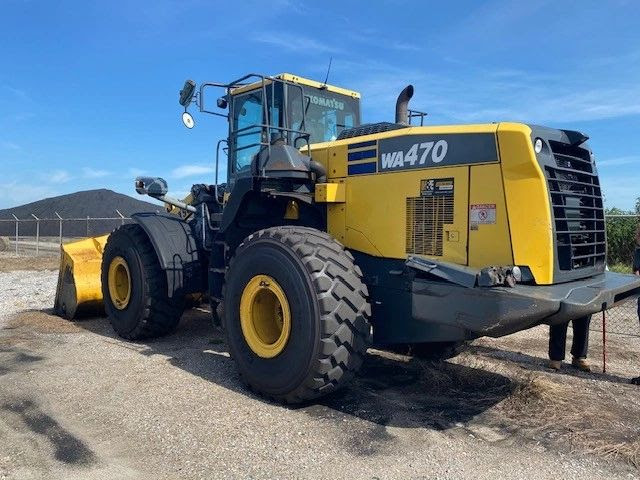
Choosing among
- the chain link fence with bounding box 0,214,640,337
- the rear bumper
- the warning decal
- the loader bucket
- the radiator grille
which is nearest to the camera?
the rear bumper

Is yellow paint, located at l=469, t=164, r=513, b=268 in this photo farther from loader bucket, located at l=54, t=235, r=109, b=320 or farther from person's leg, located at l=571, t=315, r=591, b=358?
loader bucket, located at l=54, t=235, r=109, b=320

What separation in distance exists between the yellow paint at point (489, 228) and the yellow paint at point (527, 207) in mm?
53

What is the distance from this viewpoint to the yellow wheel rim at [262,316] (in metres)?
4.81

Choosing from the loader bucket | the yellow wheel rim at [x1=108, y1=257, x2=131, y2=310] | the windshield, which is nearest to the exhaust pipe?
the windshield

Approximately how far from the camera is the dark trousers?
580 cm

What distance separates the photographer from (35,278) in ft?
48.2

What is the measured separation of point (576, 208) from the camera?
4.51m

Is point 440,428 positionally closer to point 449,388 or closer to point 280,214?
point 449,388

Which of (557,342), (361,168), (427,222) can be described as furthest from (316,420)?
(557,342)

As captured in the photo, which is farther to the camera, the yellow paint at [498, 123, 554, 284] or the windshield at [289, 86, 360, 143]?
the windshield at [289, 86, 360, 143]

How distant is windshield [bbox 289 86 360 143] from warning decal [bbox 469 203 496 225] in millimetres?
2618

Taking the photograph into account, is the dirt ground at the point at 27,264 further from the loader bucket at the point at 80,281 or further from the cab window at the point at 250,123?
the cab window at the point at 250,123

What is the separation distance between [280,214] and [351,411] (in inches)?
91.0

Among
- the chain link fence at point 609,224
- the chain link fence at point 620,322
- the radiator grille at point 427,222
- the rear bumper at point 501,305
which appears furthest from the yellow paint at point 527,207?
the chain link fence at point 620,322
